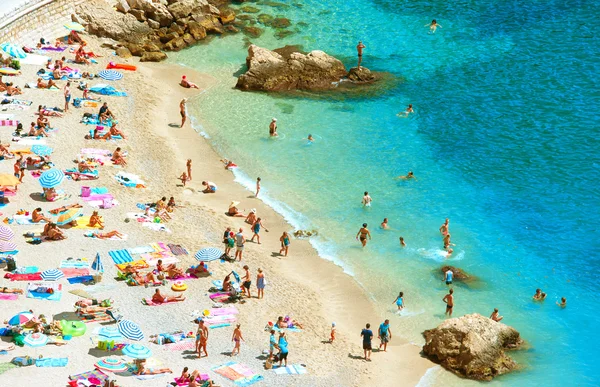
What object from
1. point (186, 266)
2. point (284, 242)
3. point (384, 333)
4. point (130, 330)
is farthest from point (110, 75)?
point (384, 333)

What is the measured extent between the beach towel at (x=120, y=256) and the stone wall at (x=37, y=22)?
20.7 meters

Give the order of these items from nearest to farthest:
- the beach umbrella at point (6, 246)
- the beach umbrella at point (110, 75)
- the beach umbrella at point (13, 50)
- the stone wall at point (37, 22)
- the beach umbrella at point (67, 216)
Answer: the beach umbrella at point (6, 246) → the beach umbrella at point (67, 216) → the beach umbrella at point (13, 50) → the beach umbrella at point (110, 75) → the stone wall at point (37, 22)

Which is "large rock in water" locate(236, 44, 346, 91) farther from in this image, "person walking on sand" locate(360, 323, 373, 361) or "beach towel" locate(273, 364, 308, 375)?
"beach towel" locate(273, 364, 308, 375)

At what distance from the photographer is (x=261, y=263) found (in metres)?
37.7

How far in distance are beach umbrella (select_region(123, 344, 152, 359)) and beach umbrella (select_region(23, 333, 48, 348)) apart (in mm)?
2569

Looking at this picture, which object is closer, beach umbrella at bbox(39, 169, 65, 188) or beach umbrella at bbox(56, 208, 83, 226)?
beach umbrella at bbox(56, 208, 83, 226)

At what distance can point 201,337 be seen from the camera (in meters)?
30.1

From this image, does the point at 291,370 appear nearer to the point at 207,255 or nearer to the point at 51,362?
the point at 207,255

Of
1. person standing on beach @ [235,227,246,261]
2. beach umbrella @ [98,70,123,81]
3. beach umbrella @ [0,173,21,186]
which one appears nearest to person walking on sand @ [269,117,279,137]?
beach umbrella @ [98,70,123,81]

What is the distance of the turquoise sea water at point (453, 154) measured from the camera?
37188 millimetres

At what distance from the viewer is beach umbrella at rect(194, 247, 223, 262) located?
35906mm

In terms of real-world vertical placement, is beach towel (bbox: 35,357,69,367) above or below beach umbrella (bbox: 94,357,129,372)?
above

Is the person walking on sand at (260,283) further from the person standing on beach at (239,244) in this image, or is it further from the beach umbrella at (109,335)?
the beach umbrella at (109,335)

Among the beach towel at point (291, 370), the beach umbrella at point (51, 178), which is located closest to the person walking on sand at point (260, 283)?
the beach towel at point (291, 370)
